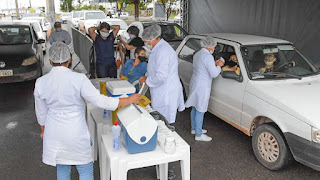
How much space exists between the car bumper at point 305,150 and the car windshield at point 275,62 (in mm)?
1155

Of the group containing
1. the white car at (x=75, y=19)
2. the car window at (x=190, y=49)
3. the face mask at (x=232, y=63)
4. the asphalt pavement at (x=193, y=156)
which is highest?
the white car at (x=75, y=19)

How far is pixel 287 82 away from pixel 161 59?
75.2 inches

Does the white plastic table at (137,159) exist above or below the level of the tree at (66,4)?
below

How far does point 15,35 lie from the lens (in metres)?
8.93

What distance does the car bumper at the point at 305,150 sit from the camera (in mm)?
3471

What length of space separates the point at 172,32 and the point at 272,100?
295 inches

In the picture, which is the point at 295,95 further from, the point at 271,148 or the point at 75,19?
the point at 75,19

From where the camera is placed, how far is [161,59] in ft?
12.7

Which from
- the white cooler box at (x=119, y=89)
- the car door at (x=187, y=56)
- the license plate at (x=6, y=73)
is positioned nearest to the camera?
the white cooler box at (x=119, y=89)

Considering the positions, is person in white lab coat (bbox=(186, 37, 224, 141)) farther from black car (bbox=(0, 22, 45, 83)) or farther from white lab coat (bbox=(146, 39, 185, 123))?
black car (bbox=(0, 22, 45, 83))

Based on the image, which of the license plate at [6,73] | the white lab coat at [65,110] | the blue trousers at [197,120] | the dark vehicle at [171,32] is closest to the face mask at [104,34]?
the blue trousers at [197,120]

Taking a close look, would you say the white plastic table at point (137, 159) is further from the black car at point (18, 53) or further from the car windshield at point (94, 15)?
the car windshield at point (94, 15)

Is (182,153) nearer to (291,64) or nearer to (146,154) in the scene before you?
(146,154)

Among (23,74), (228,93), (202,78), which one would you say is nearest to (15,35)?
(23,74)
